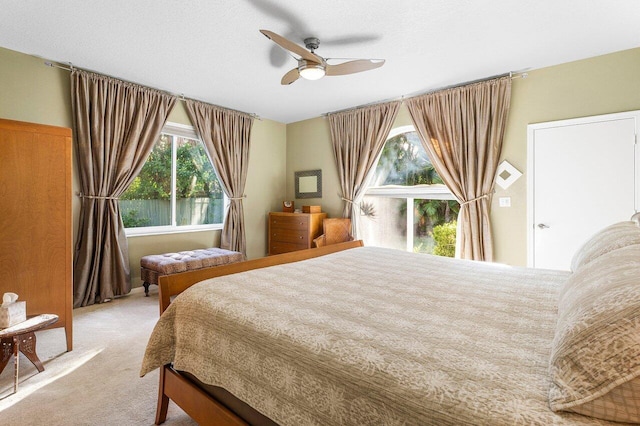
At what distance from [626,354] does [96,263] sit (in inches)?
169

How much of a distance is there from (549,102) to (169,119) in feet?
15.3

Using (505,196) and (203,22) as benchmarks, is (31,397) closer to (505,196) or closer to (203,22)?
(203,22)

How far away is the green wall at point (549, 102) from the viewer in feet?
9.78

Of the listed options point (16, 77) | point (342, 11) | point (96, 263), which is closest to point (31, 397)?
point (96, 263)

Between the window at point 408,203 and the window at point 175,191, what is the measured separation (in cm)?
247

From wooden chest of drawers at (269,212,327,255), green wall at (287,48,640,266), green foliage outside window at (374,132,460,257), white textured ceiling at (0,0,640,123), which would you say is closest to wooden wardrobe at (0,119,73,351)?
white textured ceiling at (0,0,640,123)

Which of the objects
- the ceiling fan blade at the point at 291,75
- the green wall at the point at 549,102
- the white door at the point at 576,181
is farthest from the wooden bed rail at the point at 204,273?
the white door at the point at 576,181

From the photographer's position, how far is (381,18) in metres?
2.47

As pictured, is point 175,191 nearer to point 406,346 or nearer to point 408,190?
point 408,190

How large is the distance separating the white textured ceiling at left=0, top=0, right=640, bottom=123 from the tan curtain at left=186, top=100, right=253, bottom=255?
2.70 ft

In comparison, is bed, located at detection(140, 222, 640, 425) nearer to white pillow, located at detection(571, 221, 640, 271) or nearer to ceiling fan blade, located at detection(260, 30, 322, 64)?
white pillow, located at detection(571, 221, 640, 271)

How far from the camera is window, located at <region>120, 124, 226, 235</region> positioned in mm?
4121

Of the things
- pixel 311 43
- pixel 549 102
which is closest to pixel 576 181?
pixel 549 102

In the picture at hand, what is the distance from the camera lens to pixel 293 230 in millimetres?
5012
